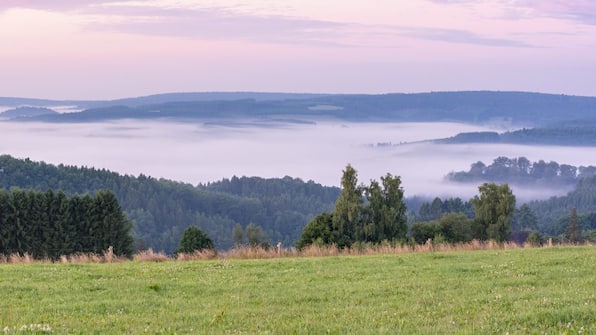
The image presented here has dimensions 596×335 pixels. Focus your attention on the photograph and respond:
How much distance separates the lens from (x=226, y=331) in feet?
35.4

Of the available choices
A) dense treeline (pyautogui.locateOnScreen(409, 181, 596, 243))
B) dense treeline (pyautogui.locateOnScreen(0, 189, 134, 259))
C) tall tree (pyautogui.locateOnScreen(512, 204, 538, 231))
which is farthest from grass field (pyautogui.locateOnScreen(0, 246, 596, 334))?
tall tree (pyautogui.locateOnScreen(512, 204, 538, 231))

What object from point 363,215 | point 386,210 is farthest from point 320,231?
point 386,210

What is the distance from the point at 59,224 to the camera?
62.2 metres

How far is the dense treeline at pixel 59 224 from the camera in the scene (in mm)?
61719

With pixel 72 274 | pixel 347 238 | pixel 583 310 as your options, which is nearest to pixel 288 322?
pixel 583 310

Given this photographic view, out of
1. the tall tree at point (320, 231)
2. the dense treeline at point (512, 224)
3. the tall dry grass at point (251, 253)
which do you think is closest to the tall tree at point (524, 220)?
the dense treeline at point (512, 224)

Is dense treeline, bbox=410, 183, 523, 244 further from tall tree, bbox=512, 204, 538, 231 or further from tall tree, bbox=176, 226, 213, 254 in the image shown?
tall tree, bbox=512, 204, 538, 231

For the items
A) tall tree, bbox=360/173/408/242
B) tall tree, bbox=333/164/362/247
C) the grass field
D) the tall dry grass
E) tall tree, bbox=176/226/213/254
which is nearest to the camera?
the grass field

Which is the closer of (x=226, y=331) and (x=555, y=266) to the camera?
(x=226, y=331)

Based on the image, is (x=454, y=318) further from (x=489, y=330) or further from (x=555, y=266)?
(x=555, y=266)

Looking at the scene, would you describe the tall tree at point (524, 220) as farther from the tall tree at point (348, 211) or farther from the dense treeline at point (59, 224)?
the tall tree at point (348, 211)

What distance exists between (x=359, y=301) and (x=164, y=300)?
3.84 metres

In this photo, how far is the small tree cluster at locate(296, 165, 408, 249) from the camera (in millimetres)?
46847

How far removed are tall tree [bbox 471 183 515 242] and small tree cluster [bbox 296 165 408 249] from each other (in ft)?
20.1
